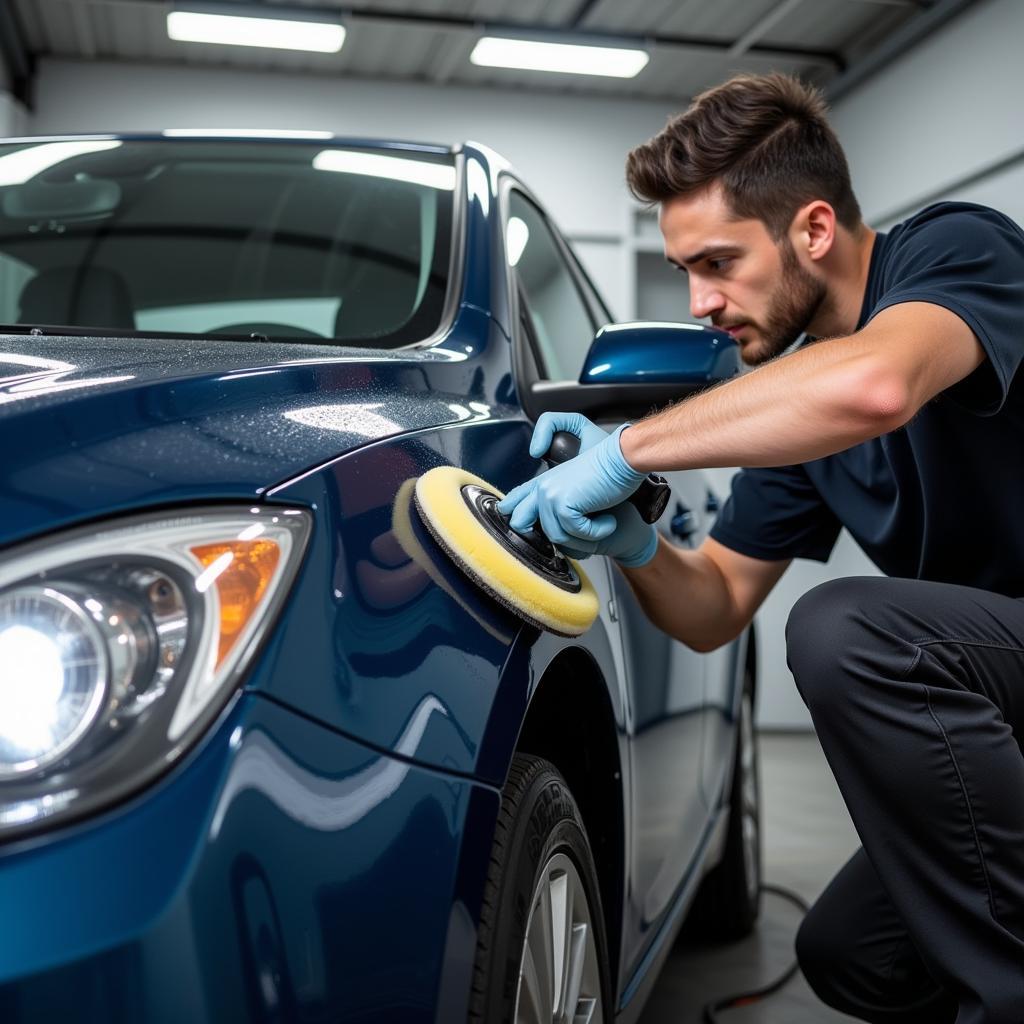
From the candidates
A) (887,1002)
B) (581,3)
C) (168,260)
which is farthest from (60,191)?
(581,3)

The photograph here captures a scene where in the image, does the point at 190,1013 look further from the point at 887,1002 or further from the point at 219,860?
the point at 887,1002

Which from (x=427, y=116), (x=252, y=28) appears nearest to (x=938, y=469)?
(x=252, y=28)

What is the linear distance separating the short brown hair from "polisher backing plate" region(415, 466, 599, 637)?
841mm

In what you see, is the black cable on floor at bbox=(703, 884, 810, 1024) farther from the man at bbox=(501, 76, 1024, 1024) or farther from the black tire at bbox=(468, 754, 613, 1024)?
the black tire at bbox=(468, 754, 613, 1024)

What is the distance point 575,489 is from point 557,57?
266 inches

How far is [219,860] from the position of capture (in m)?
0.67

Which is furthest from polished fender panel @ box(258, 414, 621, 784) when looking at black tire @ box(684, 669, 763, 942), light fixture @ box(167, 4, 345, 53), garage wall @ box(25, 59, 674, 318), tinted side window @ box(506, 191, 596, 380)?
garage wall @ box(25, 59, 674, 318)

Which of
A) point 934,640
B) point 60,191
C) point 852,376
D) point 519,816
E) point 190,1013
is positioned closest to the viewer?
point 190,1013

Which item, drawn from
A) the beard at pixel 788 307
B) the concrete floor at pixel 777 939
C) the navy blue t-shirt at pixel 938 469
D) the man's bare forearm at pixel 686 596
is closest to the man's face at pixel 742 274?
the beard at pixel 788 307

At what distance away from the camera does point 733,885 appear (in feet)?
8.54

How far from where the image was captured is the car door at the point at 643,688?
145 centimetres

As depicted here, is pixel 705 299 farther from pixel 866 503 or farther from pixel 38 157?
pixel 38 157

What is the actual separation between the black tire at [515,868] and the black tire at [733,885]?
60.0 inches

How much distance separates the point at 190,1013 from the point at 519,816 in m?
0.36
